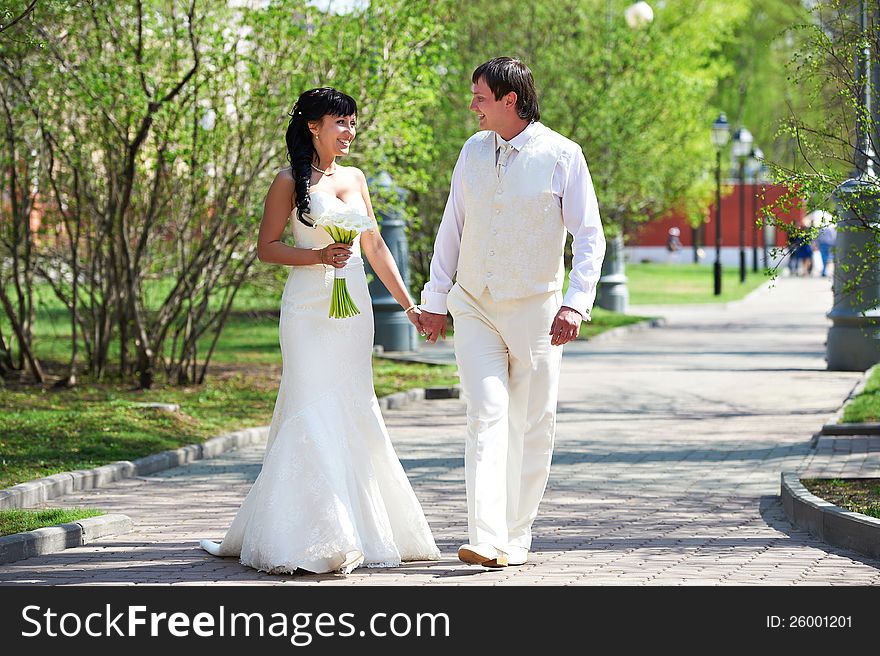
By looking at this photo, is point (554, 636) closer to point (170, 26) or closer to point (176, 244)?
point (170, 26)

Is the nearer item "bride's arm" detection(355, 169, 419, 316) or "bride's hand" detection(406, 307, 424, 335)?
"bride's hand" detection(406, 307, 424, 335)

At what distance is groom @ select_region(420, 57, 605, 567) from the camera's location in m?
6.80

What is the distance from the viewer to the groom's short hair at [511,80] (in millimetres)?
6812

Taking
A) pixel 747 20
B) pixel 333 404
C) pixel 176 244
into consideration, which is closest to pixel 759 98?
pixel 747 20

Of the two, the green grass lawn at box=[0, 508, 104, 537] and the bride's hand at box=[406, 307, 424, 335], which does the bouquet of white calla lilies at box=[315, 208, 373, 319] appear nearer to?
the bride's hand at box=[406, 307, 424, 335]

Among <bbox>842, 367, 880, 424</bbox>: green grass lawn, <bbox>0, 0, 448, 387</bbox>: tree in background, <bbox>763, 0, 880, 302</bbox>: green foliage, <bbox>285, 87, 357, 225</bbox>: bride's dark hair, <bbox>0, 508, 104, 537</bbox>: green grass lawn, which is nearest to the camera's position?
<bbox>285, 87, 357, 225</bbox>: bride's dark hair

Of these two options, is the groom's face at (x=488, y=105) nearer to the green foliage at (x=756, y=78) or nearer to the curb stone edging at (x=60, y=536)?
the curb stone edging at (x=60, y=536)

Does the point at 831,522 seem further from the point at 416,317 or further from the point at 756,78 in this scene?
the point at 756,78

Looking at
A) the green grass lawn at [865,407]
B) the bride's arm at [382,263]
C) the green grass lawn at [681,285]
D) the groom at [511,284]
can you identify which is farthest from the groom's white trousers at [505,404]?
the green grass lawn at [681,285]

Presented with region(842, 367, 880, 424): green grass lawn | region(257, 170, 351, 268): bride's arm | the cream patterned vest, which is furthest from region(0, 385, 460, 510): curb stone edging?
region(842, 367, 880, 424): green grass lawn

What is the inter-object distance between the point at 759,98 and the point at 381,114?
51.9m

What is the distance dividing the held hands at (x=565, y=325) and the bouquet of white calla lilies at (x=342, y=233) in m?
1.01

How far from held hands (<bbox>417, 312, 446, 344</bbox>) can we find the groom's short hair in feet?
3.11

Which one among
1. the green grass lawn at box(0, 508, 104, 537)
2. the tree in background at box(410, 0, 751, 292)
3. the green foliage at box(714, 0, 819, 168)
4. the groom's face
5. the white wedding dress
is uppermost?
the green foliage at box(714, 0, 819, 168)
